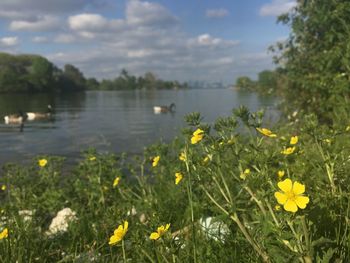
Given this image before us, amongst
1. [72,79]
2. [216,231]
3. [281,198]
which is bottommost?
[216,231]

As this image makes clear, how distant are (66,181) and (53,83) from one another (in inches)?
3829

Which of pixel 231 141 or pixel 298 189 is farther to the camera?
pixel 231 141

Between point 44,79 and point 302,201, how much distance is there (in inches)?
3857

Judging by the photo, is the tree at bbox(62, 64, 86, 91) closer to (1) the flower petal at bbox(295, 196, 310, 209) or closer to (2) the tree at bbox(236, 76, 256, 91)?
(2) the tree at bbox(236, 76, 256, 91)

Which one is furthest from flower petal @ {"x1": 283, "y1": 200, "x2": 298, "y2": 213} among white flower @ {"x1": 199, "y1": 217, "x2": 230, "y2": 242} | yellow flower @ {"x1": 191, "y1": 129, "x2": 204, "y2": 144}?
white flower @ {"x1": 199, "y1": 217, "x2": 230, "y2": 242}

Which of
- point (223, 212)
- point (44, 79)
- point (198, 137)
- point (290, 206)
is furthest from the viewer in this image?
point (44, 79)

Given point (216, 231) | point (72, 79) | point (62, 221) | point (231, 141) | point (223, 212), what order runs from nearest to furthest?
point (231, 141) < point (223, 212) < point (216, 231) < point (62, 221) < point (72, 79)

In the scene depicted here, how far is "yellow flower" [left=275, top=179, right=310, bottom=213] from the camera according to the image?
5.70ft

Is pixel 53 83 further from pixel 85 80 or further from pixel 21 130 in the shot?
pixel 21 130

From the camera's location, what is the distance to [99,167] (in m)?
5.55

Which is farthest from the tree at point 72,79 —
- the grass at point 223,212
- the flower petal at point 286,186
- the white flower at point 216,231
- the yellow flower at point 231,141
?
the flower petal at point 286,186

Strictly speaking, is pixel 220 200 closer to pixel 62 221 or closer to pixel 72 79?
pixel 62 221

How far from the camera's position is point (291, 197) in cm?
178

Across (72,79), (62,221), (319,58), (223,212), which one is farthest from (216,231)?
(72,79)
